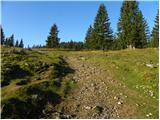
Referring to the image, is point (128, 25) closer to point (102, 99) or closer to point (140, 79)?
point (140, 79)

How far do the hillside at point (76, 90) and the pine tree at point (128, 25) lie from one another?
118ft

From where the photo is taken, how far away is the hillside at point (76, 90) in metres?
19.4

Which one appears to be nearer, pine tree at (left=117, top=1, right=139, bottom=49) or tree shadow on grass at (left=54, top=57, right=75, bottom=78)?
tree shadow on grass at (left=54, top=57, right=75, bottom=78)

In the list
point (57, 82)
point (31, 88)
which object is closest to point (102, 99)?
point (57, 82)

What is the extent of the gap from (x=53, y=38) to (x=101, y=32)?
2327 centimetres

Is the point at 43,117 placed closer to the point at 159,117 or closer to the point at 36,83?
the point at 36,83

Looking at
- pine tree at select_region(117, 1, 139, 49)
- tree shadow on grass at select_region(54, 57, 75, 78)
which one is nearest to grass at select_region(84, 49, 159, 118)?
tree shadow on grass at select_region(54, 57, 75, 78)

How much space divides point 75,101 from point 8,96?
452 centimetres

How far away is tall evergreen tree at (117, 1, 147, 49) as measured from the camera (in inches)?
2726

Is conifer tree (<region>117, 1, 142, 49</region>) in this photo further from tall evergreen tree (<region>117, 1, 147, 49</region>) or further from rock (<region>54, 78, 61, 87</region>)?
rock (<region>54, 78, 61, 87</region>)

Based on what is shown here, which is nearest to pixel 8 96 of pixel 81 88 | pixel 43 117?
pixel 43 117

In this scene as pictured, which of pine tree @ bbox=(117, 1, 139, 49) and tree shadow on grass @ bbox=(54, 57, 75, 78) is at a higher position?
pine tree @ bbox=(117, 1, 139, 49)

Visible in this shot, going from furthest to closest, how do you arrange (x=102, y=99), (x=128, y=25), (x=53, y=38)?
(x=53, y=38) < (x=128, y=25) < (x=102, y=99)

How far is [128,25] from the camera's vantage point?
69.8 m
